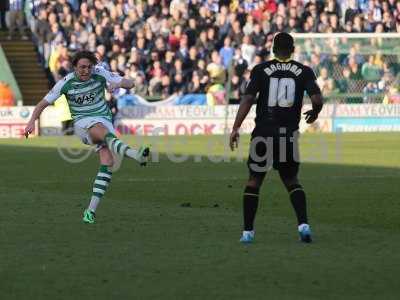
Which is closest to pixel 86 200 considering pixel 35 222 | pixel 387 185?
pixel 35 222

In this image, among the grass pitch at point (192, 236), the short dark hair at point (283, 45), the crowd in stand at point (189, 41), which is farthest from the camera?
the crowd in stand at point (189, 41)

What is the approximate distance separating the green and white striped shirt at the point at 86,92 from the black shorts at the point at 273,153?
2.76m

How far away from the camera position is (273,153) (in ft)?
38.1

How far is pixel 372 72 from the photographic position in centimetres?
3491

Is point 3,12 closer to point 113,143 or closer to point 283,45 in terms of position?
point 113,143

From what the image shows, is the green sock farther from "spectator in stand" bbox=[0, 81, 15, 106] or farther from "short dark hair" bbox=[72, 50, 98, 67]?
"spectator in stand" bbox=[0, 81, 15, 106]

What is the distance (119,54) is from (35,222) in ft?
76.4

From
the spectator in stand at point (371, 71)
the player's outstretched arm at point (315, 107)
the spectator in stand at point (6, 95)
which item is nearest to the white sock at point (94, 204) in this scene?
the player's outstretched arm at point (315, 107)

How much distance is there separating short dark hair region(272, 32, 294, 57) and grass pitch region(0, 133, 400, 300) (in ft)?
5.70

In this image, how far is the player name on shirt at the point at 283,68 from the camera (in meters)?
11.6

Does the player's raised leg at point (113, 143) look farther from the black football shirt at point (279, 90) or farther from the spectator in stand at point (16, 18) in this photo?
the spectator in stand at point (16, 18)

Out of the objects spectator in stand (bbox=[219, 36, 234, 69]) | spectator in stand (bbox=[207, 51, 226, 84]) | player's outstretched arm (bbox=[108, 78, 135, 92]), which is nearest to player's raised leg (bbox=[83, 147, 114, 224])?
player's outstretched arm (bbox=[108, 78, 135, 92])

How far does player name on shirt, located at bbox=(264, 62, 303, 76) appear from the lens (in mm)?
11570

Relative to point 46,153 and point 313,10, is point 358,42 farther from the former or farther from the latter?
point 46,153
